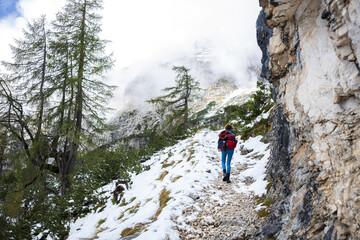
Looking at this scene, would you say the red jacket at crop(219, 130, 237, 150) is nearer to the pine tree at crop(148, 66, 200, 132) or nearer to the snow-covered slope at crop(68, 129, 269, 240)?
the snow-covered slope at crop(68, 129, 269, 240)

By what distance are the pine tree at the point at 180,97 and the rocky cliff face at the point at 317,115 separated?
52.5 feet

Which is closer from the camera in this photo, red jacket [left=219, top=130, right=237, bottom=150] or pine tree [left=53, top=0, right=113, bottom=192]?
red jacket [left=219, top=130, right=237, bottom=150]

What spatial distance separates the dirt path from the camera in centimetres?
428

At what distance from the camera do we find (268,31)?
16.8 feet

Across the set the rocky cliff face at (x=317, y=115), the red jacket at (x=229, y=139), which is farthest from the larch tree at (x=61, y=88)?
the rocky cliff face at (x=317, y=115)

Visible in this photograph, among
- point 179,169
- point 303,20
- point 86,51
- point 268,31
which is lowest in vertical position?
point 179,169

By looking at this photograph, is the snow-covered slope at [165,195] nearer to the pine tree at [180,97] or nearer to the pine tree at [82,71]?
the pine tree at [82,71]

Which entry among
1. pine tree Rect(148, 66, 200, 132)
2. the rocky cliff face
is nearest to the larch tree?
the rocky cliff face

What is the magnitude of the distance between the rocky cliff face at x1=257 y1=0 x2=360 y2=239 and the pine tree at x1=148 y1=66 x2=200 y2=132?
16.0 meters

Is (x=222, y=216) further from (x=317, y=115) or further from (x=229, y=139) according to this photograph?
(x=317, y=115)

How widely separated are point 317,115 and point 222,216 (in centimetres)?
311

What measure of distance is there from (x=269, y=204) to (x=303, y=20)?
373cm

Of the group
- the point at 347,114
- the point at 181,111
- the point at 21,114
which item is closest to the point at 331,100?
the point at 347,114

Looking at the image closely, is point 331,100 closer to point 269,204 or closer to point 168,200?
point 269,204
